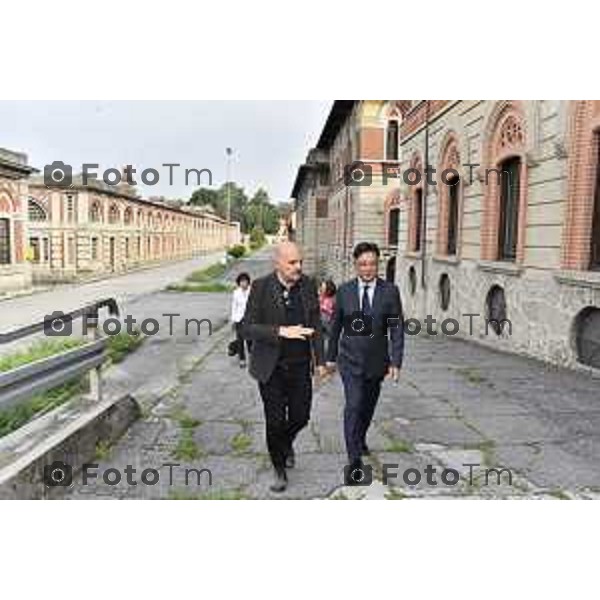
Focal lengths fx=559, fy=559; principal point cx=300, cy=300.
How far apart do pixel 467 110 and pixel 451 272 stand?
11.2 feet

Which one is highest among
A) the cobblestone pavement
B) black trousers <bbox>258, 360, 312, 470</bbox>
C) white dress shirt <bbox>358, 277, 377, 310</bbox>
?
white dress shirt <bbox>358, 277, 377, 310</bbox>

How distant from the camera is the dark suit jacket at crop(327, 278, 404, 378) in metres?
3.95

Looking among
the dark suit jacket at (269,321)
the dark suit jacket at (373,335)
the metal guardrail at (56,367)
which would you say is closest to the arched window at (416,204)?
the metal guardrail at (56,367)

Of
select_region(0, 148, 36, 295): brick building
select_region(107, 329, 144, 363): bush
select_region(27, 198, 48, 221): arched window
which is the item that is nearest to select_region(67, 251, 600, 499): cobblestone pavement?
select_region(107, 329, 144, 363): bush

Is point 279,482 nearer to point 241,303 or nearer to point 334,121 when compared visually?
point 241,303

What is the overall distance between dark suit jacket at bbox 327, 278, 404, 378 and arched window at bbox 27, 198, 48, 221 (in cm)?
3694

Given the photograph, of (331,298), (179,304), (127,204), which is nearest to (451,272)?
(331,298)

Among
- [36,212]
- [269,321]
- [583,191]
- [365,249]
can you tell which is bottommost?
[269,321]

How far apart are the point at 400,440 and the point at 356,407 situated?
965 millimetres

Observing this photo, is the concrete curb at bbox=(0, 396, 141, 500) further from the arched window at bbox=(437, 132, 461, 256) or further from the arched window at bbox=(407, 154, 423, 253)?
the arched window at bbox=(407, 154, 423, 253)

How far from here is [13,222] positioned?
Result: 28.1 meters

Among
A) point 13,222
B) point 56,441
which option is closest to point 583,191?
point 56,441

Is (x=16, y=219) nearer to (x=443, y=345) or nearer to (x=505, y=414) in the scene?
(x=443, y=345)

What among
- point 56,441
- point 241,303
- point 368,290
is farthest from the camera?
point 241,303
